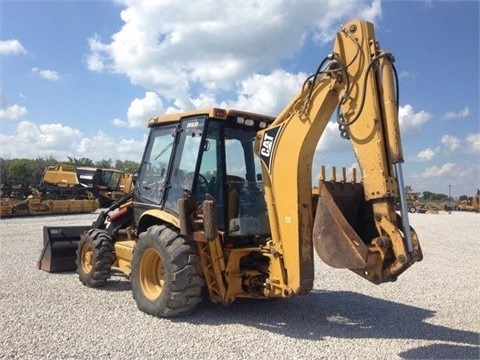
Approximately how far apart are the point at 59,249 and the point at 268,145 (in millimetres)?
5175

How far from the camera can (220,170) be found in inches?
242

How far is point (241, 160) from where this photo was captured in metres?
6.46

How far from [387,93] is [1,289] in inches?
245

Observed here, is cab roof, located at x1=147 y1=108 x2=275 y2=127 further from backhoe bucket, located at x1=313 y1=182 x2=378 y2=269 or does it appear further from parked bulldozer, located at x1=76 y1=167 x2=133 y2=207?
parked bulldozer, located at x1=76 y1=167 x2=133 y2=207

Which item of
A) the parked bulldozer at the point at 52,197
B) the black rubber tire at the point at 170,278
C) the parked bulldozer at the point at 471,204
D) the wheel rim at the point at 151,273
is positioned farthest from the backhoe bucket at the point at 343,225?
the parked bulldozer at the point at 471,204

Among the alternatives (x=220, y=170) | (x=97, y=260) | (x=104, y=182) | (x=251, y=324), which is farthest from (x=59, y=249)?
(x=104, y=182)

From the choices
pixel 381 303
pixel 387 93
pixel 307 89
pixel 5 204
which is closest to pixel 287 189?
pixel 307 89

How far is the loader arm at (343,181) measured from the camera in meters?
4.49

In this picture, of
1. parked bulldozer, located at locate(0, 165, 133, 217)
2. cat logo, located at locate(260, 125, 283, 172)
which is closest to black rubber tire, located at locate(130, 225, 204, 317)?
cat logo, located at locate(260, 125, 283, 172)

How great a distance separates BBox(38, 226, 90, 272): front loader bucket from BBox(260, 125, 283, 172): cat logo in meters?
4.85

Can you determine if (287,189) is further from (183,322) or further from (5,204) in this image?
(5,204)

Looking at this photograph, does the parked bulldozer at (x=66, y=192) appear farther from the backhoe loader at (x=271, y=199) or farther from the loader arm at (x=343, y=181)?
the loader arm at (x=343, y=181)

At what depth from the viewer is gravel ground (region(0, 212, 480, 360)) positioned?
183 inches

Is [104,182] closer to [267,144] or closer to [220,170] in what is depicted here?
[220,170]
